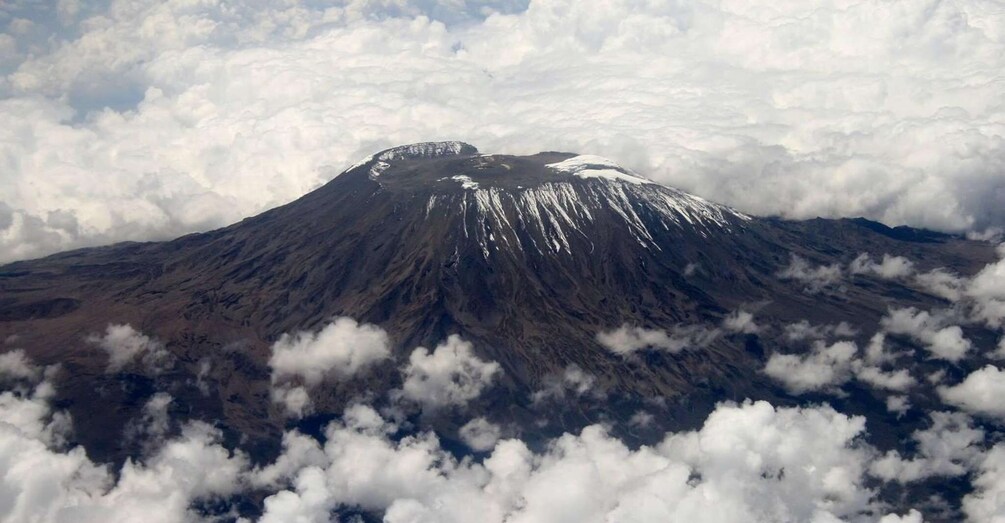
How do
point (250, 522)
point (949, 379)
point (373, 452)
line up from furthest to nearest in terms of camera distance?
1. point (949, 379)
2. point (373, 452)
3. point (250, 522)

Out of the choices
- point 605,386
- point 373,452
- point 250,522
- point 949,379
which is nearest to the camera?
point 250,522

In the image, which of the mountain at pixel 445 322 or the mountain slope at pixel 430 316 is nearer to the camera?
the mountain at pixel 445 322

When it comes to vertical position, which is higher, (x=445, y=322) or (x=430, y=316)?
(x=430, y=316)

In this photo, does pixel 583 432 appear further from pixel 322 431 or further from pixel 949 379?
pixel 949 379

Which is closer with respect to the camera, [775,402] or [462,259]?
[775,402]

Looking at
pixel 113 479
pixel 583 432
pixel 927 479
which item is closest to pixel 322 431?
pixel 113 479

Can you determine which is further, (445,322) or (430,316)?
(430,316)

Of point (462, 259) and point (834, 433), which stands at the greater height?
point (462, 259)

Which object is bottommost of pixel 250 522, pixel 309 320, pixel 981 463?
pixel 250 522

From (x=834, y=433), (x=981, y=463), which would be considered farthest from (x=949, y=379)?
(x=834, y=433)

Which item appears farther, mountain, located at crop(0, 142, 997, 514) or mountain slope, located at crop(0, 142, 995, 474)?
mountain slope, located at crop(0, 142, 995, 474)
